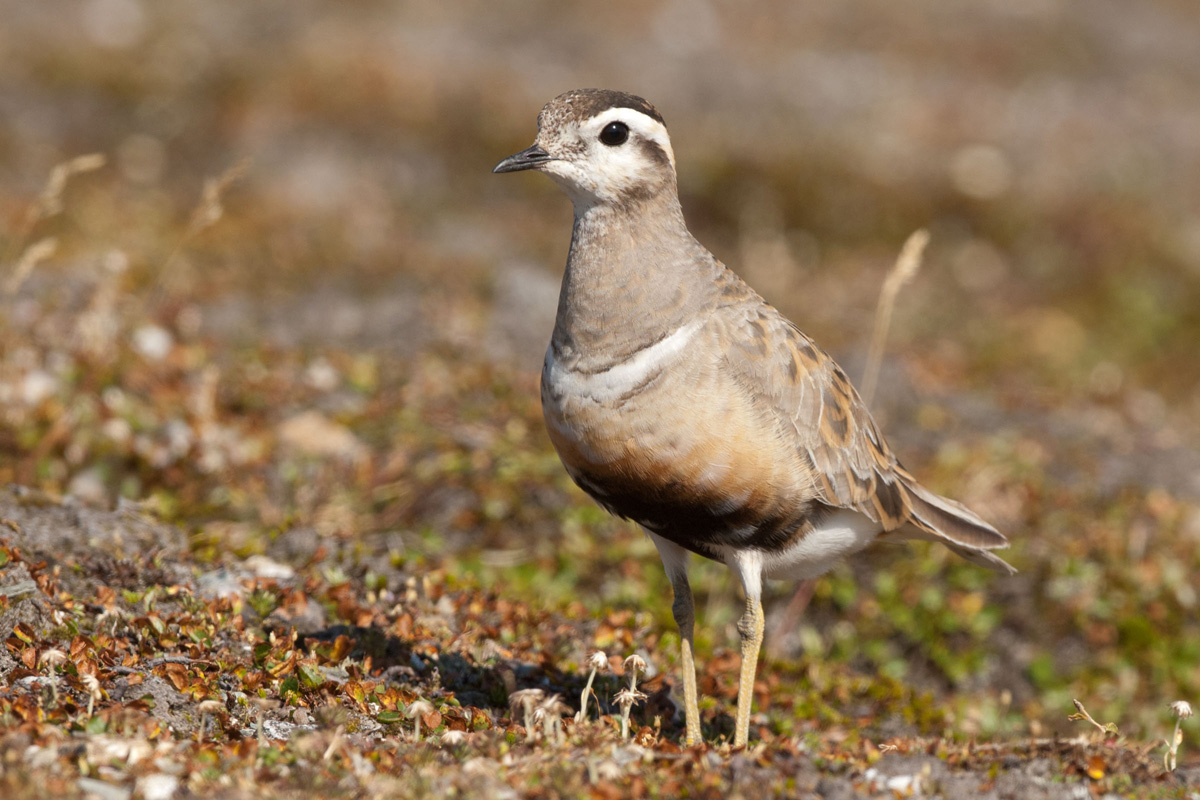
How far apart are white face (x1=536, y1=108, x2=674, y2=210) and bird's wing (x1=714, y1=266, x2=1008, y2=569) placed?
2.37ft

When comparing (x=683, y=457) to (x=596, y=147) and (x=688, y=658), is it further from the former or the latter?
(x=596, y=147)

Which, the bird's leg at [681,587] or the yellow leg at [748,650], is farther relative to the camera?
the bird's leg at [681,587]

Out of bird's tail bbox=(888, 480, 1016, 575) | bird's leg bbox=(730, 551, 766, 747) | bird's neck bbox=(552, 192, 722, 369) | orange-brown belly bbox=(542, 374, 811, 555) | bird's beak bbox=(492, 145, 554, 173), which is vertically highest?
bird's beak bbox=(492, 145, 554, 173)

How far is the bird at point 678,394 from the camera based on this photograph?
5180mm

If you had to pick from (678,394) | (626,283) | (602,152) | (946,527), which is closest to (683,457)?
(678,394)

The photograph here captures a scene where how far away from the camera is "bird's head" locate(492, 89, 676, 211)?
5551mm

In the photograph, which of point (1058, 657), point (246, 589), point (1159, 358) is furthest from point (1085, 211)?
point (246, 589)

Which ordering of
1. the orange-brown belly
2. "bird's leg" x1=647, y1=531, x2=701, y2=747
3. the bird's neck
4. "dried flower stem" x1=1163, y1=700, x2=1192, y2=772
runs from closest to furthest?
"dried flower stem" x1=1163, y1=700, x2=1192, y2=772 < the orange-brown belly < the bird's neck < "bird's leg" x1=647, y1=531, x2=701, y2=747

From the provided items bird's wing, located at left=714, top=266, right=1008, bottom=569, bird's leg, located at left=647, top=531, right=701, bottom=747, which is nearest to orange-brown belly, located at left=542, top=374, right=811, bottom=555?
bird's wing, located at left=714, top=266, right=1008, bottom=569

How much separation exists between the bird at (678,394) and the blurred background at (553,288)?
1.47 m

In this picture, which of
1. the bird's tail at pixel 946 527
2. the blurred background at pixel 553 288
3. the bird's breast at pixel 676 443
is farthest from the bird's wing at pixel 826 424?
the blurred background at pixel 553 288

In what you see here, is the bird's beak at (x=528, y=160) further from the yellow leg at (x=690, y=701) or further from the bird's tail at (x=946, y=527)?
the bird's tail at (x=946, y=527)

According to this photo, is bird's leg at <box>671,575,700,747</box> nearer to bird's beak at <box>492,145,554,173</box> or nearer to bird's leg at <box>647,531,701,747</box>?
bird's leg at <box>647,531,701,747</box>

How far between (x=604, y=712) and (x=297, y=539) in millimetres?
2301
